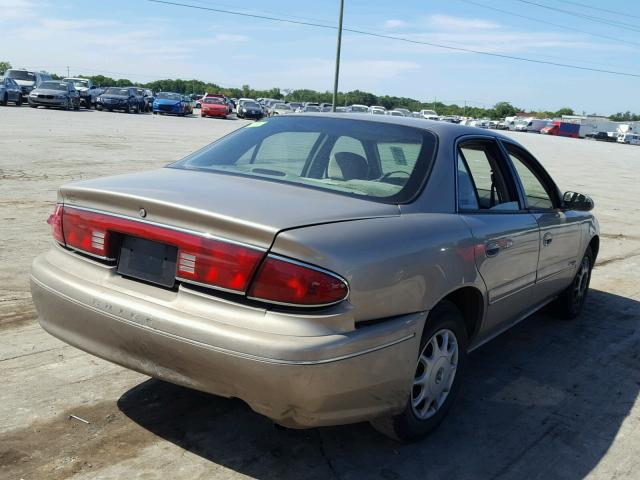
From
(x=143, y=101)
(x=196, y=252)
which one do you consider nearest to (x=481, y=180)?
(x=196, y=252)

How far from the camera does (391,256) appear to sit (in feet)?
9.50

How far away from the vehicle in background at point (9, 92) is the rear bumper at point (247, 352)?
116 ft

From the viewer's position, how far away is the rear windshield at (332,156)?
3510mm

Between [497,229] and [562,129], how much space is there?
86.3 m

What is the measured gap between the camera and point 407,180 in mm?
3488

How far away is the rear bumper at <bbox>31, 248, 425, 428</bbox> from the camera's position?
8.43 feet

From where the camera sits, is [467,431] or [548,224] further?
[548,224]

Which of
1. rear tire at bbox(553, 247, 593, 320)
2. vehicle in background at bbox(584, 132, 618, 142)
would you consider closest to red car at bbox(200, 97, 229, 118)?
rear tire at bbox(553, 247, 593, 320)

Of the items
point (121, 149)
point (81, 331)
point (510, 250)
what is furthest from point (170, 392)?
point (121, 149)

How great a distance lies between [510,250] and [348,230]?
61.3 inches

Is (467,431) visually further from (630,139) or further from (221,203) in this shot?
(630,139)

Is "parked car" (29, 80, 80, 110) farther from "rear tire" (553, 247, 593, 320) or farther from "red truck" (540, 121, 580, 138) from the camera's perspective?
"red truck" (540, 121, 580, 138)

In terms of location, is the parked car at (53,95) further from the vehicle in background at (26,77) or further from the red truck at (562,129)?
the red truck at (562,129)

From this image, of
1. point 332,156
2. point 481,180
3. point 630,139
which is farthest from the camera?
point 630,139
